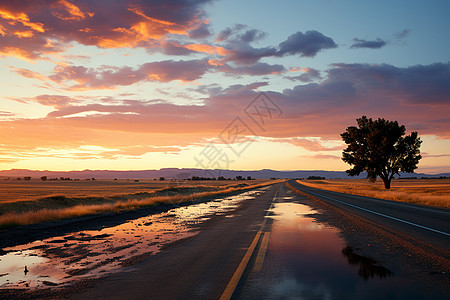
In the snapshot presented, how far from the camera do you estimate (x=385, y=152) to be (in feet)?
188

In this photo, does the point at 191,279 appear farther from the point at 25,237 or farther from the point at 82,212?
the point at 82,212

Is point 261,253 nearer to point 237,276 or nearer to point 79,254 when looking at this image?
point 237,276

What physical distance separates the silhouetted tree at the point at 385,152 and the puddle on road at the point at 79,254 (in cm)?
5312

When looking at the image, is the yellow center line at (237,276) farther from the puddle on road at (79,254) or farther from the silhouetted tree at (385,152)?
the silhouetted tree at (385,152)

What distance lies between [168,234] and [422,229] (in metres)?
9.19

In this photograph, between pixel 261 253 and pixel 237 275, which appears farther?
pixel 261 253

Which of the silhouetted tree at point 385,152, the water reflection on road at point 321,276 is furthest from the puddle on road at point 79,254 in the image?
the silhouetted tree at point 385,152

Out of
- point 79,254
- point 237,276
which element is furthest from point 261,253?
point 79,254

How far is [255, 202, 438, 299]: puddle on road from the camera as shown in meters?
5.25

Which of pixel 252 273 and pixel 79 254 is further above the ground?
pixel 252 273

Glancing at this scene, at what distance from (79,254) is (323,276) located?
5944 mm

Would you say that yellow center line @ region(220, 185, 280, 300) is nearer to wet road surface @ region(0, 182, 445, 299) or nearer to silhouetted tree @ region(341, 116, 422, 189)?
wet road surface @ region(0, 182, 445, 299)

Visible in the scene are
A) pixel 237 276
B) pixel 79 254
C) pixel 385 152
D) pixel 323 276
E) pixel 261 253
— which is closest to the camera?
pixel 237 276

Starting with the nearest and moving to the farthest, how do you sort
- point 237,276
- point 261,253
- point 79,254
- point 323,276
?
point 237,276
point 323,276
point 261,253
point 79,254
